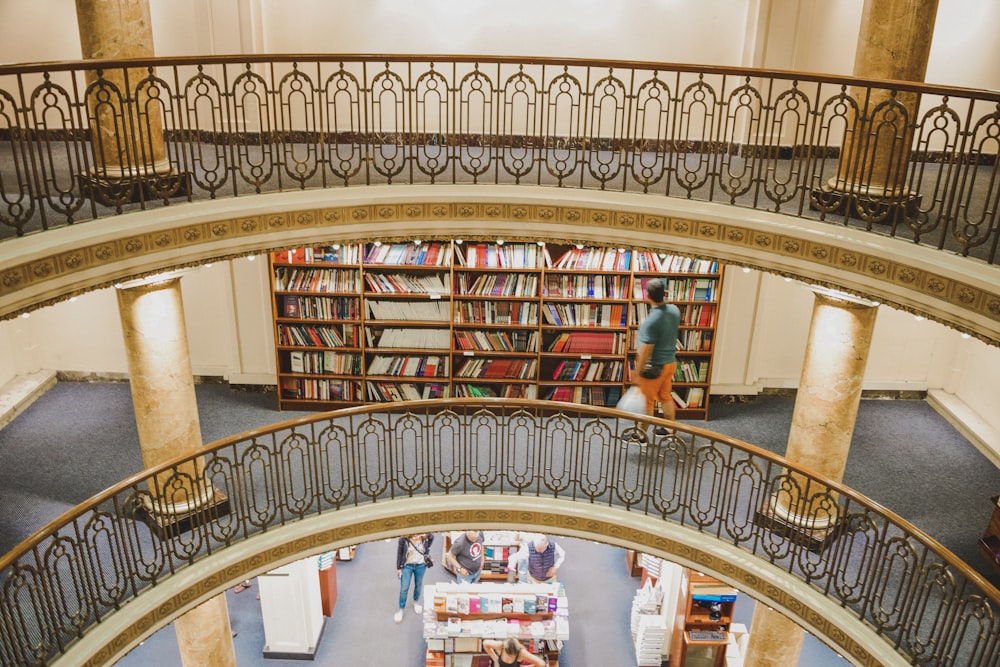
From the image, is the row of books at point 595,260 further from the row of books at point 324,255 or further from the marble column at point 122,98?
the marble column at point 122,98

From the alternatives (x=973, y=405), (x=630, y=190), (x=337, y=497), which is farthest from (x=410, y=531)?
(x=973, y=405)

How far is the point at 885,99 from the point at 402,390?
18.5 feet

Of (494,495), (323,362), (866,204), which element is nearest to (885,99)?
(866,204)

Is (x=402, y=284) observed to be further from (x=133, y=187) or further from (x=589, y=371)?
(x=133, y=187)

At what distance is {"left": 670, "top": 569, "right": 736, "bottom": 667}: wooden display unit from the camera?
9078 millimetres

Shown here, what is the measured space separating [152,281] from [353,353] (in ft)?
10.6

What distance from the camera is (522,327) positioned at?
8.98 m

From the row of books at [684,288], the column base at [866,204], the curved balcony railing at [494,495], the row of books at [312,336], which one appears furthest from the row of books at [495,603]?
the column base at [866,204]

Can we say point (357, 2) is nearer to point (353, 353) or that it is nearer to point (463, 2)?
point (463, 2)

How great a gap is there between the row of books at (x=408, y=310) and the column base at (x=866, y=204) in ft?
13.4

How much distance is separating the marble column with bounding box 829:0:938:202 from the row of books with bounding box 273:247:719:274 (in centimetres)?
276

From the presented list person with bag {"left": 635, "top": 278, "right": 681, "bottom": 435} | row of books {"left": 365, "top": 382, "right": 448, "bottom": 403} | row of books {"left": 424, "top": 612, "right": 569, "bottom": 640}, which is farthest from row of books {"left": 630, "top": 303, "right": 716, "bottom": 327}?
row of books {"left": 424, "top": 612, "right": 569, "bottom": 640}

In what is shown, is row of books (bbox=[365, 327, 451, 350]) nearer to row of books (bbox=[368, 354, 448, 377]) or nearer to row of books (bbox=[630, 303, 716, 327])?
row of books (bbox=[368, 354, 448, 377])

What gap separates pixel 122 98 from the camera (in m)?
5.65
